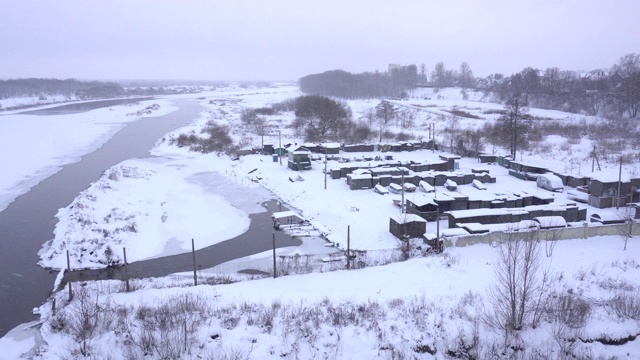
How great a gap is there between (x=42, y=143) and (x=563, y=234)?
3675 cm

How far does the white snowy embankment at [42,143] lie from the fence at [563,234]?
1895 cm

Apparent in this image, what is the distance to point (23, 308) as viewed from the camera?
1144 centimetres

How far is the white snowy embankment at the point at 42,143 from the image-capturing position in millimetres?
24531

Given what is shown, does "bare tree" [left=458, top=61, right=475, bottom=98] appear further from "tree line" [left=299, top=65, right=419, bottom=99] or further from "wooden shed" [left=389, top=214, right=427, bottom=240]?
"wooden shed" [left=389, top=214, right=427, bottom=240]

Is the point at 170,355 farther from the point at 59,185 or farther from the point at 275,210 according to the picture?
the point at 59,185

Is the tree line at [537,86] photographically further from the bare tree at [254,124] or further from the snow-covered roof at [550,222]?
the snow-covered roof at [550,222]

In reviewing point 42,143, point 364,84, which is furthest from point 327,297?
point 364,84

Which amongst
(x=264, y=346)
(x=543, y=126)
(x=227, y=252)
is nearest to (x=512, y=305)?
(x=264, y=346)

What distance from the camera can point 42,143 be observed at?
117 ft

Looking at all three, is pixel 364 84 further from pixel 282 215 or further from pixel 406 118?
pixel 282 215

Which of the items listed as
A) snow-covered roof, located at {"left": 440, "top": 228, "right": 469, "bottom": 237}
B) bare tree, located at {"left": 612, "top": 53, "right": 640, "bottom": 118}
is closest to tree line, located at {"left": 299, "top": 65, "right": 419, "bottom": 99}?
bare tree, located at {"left": 612, "top": 53, "right": 640, "bottom": 118}

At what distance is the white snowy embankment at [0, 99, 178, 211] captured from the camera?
2453 centimetres

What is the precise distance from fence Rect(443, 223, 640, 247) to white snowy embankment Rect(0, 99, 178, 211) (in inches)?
746

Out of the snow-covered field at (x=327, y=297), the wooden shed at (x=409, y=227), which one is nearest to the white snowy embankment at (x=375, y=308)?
the snow-covered field at (x=327, y=297)
